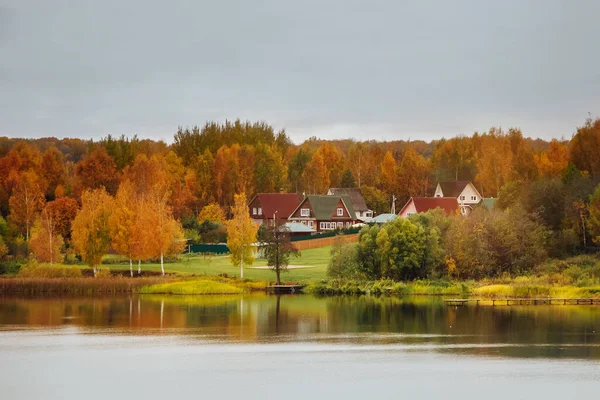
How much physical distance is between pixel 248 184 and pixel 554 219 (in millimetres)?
60032

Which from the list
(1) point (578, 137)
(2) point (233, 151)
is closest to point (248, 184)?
(2) point (233, 151)

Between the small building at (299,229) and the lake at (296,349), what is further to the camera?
the small building at (299,229)

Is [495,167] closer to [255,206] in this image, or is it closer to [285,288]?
[255,206]

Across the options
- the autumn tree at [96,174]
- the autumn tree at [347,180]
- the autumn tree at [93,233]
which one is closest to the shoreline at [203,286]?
the autumn tree at [93,233]

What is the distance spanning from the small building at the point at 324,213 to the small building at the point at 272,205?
2.58 m

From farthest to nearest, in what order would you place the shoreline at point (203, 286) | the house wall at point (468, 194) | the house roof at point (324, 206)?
the house wall at point (468, 194) < the house roof at point (324, 206) < the shoreline at point (203, 286)

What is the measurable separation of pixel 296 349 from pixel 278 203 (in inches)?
3183

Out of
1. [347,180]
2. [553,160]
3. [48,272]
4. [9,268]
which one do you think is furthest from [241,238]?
[347,180]

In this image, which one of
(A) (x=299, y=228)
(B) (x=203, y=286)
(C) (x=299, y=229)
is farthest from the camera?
(A) (x=299, y=228)

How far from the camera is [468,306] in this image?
62.3 meters

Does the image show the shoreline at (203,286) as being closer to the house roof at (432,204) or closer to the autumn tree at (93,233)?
the autumn tree at (93,233)

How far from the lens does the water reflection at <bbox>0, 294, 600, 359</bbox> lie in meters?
47.5

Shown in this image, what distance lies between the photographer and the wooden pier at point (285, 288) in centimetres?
7094

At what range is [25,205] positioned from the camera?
9369 centimetres
